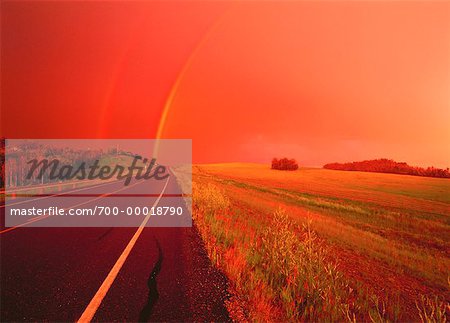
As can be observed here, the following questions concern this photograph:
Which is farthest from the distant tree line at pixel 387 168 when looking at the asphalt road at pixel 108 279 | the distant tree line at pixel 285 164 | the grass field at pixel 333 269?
the asphalt road at pixel 108 279

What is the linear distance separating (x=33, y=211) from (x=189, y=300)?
11955 millimetres

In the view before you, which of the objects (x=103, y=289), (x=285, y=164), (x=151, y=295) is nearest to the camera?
(x=151, y=295)

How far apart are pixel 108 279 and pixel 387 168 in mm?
71160

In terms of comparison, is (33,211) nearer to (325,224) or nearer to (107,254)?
(107,254)

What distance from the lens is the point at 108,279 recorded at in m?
4.77

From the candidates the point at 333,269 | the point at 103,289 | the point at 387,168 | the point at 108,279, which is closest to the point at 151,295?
the point at 103,289

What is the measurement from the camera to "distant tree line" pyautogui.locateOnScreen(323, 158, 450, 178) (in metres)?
51.2

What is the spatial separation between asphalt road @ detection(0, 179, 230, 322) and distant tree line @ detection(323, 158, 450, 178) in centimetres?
5756

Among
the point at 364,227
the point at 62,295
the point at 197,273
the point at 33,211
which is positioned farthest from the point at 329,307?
the point at 33,211

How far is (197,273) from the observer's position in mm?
5133

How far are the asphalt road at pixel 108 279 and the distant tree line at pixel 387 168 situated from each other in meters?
57.6

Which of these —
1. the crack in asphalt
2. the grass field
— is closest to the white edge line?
the crack in asphalt

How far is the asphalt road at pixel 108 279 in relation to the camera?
3.70 meters

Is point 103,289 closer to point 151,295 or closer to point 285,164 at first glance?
point 151,295
